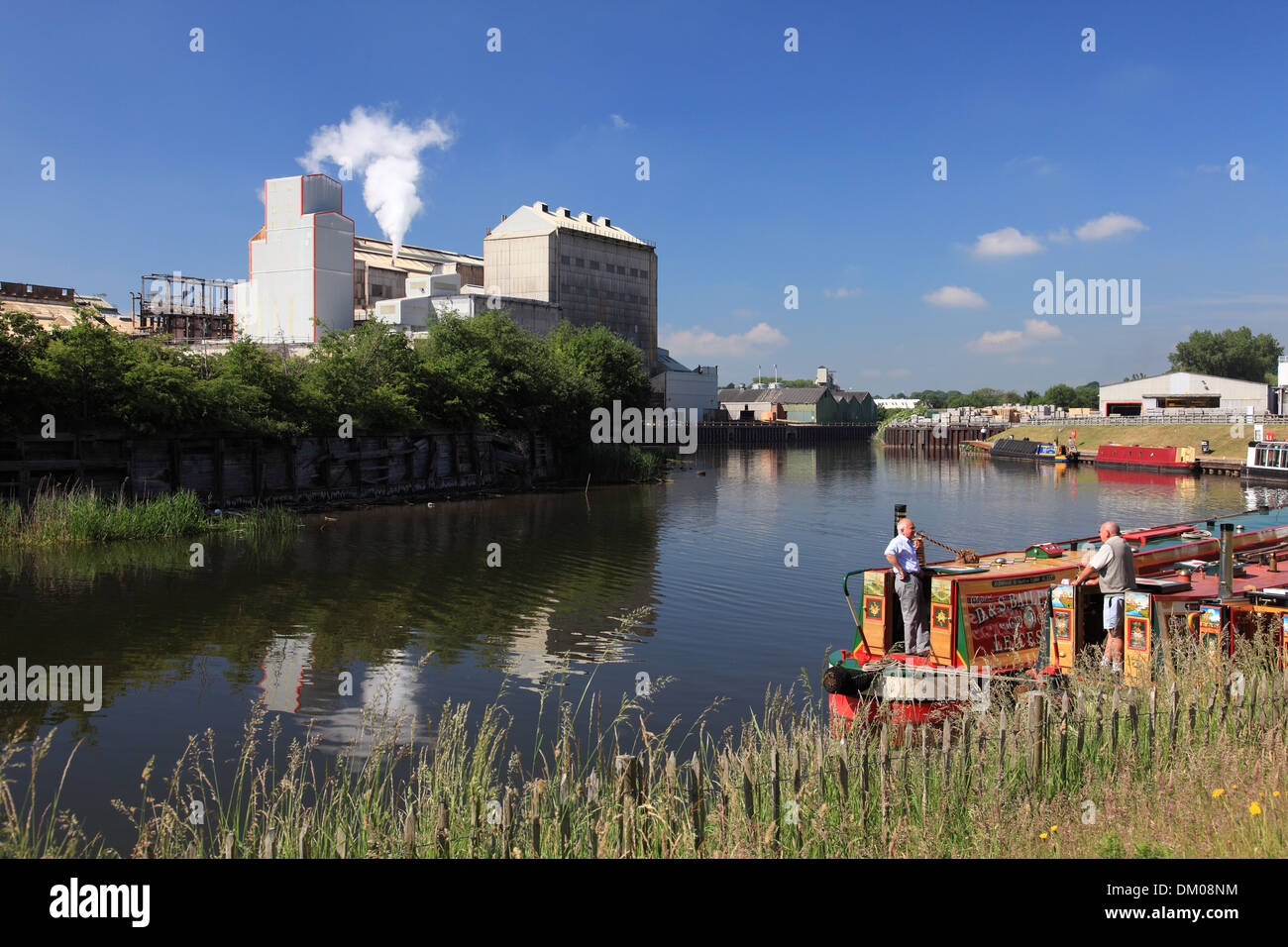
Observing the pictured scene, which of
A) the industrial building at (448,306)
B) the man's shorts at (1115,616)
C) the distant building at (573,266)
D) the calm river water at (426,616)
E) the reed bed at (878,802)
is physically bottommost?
the calm river water at (426,616)

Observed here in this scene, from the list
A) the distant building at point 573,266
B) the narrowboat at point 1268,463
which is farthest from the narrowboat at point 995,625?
the distant building at point 573,266

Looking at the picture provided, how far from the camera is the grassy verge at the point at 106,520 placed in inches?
1075

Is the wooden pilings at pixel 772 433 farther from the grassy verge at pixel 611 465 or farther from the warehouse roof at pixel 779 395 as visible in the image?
the grassy verge at pixel 611 465

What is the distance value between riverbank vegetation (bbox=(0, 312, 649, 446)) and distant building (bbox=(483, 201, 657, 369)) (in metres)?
21.3

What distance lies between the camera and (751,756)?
9.00 meters

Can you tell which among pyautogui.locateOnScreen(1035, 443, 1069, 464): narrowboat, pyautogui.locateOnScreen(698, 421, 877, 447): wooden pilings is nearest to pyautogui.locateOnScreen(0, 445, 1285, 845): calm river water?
pyautogui.locateOnScreen(1035, 443, 1069, 464): narrowboat

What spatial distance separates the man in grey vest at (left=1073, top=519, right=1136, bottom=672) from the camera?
44.3 ft

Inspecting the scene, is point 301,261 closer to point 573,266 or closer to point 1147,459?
point 573,266

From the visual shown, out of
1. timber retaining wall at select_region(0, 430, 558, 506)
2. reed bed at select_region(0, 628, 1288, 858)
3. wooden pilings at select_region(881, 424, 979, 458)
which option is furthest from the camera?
wooden pilings at select_region(881, 424, 979, 458)

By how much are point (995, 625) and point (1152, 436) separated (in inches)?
3472

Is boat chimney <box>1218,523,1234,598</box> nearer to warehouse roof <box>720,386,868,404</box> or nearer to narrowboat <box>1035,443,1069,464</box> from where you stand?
narrowboat <box>1035,443,1069,464</box>

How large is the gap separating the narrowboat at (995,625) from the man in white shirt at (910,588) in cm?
20
